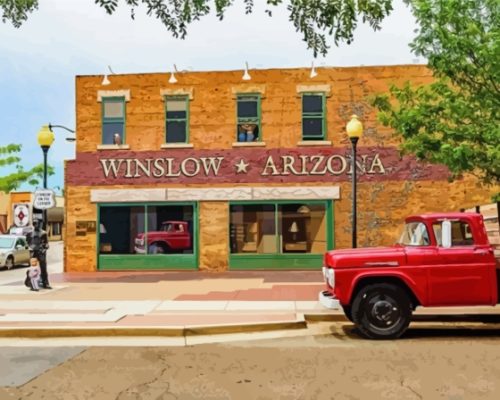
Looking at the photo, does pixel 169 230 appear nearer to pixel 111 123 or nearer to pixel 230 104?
pixel 111 123

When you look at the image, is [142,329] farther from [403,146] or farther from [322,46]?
[403,146]

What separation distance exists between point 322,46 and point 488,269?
608 cm

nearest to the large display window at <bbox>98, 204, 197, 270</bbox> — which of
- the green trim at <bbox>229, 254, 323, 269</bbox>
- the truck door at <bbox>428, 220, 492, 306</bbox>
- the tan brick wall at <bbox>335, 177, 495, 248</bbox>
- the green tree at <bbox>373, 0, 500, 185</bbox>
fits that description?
the green trim at <bbox>229, 254, 323, 269</bbox>

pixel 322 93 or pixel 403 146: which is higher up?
pixel 322 93

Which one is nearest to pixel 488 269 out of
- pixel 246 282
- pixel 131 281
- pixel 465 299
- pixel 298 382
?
pixel 465 299

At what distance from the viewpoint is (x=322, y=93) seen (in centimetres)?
Answer: 2127

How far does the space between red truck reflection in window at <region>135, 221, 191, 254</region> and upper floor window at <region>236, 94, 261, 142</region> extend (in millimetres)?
3868

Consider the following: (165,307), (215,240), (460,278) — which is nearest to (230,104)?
(215,240)

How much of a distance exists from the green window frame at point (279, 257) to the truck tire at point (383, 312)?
11.7 meters

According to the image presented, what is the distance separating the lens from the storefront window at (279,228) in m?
21.2

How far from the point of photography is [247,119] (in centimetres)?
2153

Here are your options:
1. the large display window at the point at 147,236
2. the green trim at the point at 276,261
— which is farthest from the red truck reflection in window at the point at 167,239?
the green trim at the point at 276,261

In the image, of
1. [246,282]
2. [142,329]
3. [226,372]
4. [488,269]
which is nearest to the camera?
[226,372]

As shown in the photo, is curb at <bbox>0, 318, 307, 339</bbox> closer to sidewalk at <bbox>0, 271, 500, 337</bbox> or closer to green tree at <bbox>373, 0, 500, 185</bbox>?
sidewalk at <bbox>0, 271, 500, 337</bbox>
